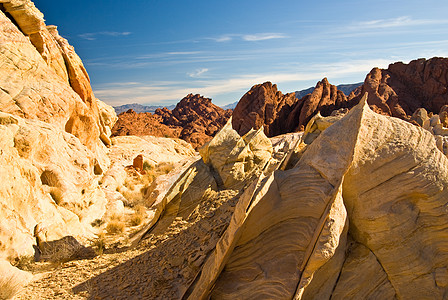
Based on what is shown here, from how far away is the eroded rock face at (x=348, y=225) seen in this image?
3812 millimetres

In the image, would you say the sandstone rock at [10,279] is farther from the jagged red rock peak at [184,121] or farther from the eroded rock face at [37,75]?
the jagged red rock peak at [184,121]

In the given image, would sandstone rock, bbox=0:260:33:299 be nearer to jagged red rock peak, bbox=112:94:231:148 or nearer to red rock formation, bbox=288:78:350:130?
jagged red rock peak, bbox=112:94:231:148

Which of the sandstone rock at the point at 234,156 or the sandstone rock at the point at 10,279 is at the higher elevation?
the sandstone rock at the point at 234,156

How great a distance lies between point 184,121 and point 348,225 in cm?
6208

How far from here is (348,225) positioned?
404 cm

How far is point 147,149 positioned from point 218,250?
1849 centimetres

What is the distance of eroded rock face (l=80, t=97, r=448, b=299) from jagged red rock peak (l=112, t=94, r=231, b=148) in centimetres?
2710

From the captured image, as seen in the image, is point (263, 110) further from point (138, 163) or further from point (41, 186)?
point (41, 186)

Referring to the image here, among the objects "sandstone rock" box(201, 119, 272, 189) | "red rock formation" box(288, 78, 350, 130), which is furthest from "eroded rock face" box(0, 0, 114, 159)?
"red rock formation" box(288, 78, 350, 130)

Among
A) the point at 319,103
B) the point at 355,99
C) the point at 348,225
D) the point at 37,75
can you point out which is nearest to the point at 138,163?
the point at 37,75

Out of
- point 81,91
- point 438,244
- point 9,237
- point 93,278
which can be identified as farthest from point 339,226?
point 81,91

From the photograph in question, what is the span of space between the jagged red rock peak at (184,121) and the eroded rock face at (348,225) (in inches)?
1067

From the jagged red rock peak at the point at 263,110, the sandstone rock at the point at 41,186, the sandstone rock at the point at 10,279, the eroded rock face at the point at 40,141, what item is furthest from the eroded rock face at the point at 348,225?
the jagged red rock peak at the point at 263,110

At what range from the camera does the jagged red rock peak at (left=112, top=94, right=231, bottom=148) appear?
34.4 meters
